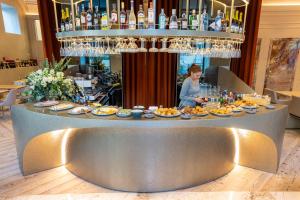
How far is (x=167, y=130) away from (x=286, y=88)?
17.4 ft

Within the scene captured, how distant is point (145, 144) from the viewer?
264 cm

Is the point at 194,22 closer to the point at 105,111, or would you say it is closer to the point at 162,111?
the point at 162,111

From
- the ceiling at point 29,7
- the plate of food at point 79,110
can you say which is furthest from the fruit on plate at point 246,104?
the ceiling at point 29,7

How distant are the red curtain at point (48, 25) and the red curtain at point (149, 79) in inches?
73.6

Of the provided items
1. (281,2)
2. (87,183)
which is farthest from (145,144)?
(281,2)

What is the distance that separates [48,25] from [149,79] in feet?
9.19

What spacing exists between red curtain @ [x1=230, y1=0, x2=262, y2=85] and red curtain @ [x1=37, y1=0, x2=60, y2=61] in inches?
184

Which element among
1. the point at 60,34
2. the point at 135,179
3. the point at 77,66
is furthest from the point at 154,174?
the point at 77,66

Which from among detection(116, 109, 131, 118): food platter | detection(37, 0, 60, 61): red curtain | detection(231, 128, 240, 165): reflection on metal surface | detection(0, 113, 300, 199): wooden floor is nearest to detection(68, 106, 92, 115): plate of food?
detection(116, 109, 131, 118): food platter

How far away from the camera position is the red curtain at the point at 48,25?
5.09 metres

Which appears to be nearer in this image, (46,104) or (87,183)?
(46,104)

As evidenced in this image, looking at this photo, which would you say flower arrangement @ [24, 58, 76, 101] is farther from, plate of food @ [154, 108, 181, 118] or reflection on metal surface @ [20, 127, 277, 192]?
plate of food @ [154, 108, 181, 118]

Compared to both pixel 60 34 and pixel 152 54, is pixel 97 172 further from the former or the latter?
pixel 152 54

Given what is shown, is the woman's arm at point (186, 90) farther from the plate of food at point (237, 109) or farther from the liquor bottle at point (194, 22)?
the liquor bottle at point (194, 22)
